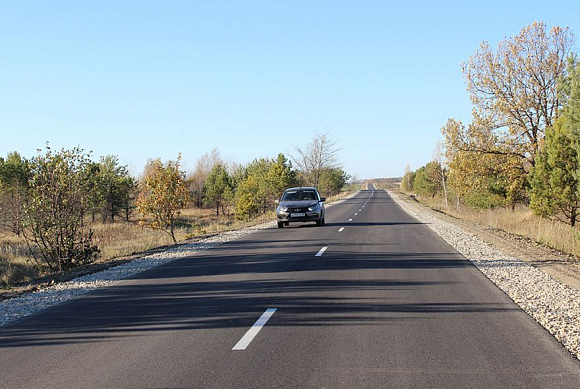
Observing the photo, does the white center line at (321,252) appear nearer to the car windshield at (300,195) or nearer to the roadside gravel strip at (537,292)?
the roadside gravel strip at (537,292)

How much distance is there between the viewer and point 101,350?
5859mm

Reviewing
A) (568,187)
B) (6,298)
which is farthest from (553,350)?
(568,187)

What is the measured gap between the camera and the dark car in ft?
77.2

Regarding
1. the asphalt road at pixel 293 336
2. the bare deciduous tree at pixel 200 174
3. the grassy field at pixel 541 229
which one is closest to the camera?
the asphalt road at pixel 293 336

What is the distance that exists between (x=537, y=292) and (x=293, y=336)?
479cm

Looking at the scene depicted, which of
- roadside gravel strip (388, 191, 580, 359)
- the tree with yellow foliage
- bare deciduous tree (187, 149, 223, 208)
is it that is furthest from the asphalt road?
bare deciduous tree (187, 149, 223, 208)

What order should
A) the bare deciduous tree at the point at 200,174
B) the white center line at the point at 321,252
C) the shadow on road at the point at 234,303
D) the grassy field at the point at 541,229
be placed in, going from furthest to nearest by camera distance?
the bare deciduous tree at the point at 200,174 < the grassy field at the point at 541,229 < the white center line at the point at 321,252 < the shadow on road at the point at 234,303

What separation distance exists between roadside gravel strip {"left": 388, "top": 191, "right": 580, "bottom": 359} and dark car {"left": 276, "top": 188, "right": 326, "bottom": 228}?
32.6 feet

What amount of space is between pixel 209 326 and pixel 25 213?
9.38 metres

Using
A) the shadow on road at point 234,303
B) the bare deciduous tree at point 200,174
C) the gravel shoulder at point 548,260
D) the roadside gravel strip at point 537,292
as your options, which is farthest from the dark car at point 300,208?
the bare deciduous tree at point 200,174

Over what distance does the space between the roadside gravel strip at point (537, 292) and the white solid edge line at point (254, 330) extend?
3.43 meters

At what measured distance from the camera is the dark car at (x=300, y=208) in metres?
23.5

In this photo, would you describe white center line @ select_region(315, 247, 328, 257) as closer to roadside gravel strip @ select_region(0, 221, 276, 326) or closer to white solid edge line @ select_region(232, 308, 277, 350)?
roadside gravel strip @ select_region(0, 221, 276, 326)

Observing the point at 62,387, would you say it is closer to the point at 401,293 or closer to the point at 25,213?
the point at 401,293
